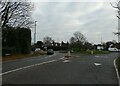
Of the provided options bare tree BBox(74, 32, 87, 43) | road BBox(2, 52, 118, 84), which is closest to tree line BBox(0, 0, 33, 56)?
road BBox(2, 52, 118, 84)

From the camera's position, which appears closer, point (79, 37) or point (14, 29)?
point (14, 29)

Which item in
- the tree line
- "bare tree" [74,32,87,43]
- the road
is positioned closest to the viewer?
the road

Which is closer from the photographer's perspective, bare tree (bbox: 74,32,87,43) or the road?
the road

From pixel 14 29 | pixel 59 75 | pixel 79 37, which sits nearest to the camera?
pixel 59 75

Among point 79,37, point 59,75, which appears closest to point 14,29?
point 59,75

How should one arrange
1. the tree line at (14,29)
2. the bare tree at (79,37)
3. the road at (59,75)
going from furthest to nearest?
the bare tree at (79,37) < the tree line at (14,29) < the road at (59,75)

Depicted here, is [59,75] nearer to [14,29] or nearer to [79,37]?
[14,29]

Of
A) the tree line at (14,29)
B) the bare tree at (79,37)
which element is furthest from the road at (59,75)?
the bare tree at (79,37)

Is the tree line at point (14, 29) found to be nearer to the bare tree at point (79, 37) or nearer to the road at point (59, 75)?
the road at point (59, 75)

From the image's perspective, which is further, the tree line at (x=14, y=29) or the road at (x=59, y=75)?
the tree line at (x=14, y=29)

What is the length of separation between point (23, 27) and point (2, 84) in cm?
4664

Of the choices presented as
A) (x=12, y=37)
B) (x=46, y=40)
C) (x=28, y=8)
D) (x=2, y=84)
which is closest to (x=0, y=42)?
(x=12, y=37)

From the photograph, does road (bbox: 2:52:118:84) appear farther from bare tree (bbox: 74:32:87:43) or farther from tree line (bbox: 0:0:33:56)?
bare tree (bbox: 74:32:87:43)

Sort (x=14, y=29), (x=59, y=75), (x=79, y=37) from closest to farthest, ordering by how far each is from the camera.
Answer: (x=59, y=75)
(x=14, y=29)
(x=79, y=37)
